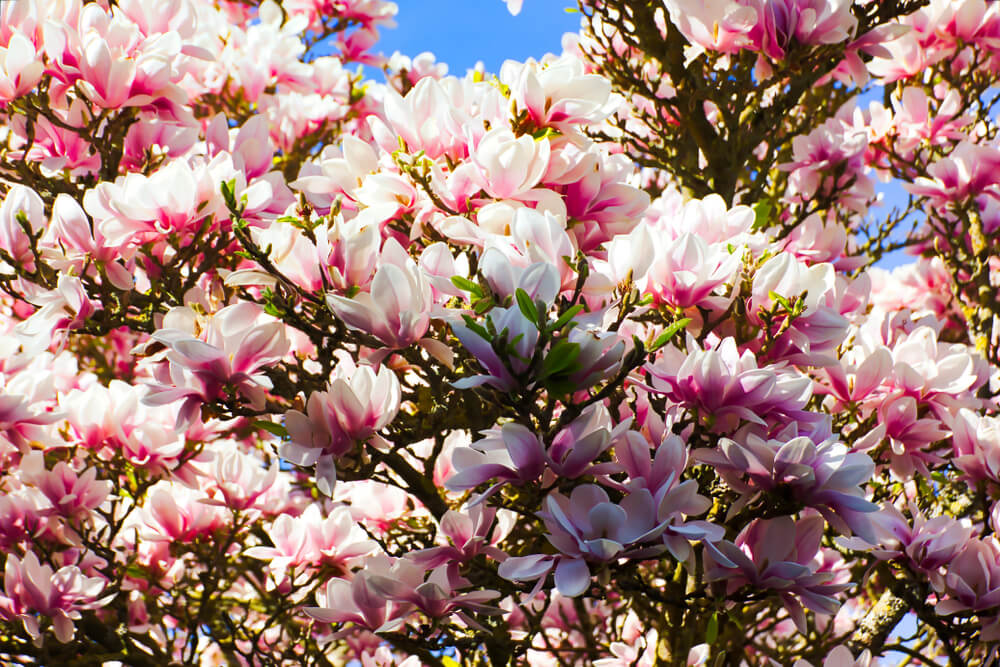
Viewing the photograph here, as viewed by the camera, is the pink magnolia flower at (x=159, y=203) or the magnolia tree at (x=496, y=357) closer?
the magnolia tree at (x=496, y=357)

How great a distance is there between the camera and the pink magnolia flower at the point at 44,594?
2.51 m

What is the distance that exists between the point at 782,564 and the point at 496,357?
→ 0.70 metres

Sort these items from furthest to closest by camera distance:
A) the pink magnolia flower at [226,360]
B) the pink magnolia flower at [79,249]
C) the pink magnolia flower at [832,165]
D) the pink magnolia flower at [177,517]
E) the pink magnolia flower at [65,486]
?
1. the pink magnolia flower at [832,165]
2. the pink magnolia flower at [177,517]
3. the pink magnolia flower at [65,486]
4. the pink magnolia flower at [79,249]
5. the pink magnolia flower at [226,360]

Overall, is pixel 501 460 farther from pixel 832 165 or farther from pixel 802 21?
pixel 832 165

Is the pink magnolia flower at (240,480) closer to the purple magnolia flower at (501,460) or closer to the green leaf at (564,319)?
the purple magnolia flower at (501,460)

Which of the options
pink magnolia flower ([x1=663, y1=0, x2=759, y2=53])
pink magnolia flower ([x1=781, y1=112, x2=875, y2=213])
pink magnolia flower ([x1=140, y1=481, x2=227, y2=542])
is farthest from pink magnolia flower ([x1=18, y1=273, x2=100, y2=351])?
pink magnolia flower ([x1=781, y1=112, x2=875, y2=213])

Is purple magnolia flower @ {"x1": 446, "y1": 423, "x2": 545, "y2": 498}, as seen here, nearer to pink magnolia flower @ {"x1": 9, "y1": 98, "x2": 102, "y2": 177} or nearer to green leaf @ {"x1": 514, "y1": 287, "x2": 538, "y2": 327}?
green leaf @ {"x1": 514, "y1": 287, "x2": 538, "y2": 327}

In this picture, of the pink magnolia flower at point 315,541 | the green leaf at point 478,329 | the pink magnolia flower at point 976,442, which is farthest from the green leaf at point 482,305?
the pink magnolia flower at point 976,442

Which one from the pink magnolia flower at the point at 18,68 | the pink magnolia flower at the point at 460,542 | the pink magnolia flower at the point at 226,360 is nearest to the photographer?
the pink magnolia flower at the point at 226,360

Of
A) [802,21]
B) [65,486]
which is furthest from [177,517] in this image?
[802,21]

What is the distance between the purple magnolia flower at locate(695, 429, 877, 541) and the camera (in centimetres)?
156

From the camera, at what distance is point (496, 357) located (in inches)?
55.6

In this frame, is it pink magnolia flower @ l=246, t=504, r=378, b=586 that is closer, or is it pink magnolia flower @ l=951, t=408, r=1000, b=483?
pink magnolia flower @ l=951, t=408, r=1000, b=483

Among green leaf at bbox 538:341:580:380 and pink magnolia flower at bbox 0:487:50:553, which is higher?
pink magnolia flower at bbox 0:487:50:553
